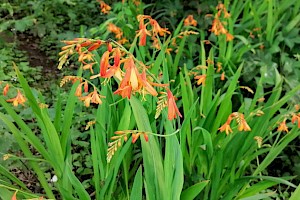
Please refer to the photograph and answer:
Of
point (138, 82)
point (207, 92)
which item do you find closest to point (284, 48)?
point (207, 92)

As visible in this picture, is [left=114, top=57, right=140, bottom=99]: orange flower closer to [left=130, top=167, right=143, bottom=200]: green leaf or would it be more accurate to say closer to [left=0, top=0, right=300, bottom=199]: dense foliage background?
[left=0, top=0, right=300, bottom=199]: dense foliage background

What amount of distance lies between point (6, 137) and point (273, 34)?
1.82 metres

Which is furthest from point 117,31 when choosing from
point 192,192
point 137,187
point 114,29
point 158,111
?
point 158,111

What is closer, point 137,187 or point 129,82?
point 129,82

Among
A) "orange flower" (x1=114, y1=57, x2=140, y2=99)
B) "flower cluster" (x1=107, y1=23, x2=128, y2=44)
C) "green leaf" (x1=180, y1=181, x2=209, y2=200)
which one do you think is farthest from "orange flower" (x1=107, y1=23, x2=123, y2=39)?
"orange flower" (x1=114, y1=57, x2=140, y2=99)

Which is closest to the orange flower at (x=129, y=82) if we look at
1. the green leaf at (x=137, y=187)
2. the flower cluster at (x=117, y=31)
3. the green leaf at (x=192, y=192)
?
the green leaf at (x=137, y=187)

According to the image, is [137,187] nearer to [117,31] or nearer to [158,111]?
[158,111]

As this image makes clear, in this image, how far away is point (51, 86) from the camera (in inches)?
117

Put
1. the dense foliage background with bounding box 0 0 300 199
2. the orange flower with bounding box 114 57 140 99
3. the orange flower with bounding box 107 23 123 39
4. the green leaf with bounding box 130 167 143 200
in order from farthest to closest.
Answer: the orange flower with bounding box 107 23 123 39 → the dense foliage background with bounding box 0 0 300 199 → the green leaf with bounding box 130 167 143 200 → the orange flower with bounding box 114 57 140 99

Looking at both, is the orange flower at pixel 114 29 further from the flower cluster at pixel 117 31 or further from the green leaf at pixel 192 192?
the green leaf at pixel 192 192

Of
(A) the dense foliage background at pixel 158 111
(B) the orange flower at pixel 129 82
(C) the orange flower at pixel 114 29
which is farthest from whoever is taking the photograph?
(C) the orange flower at pixel 114 29

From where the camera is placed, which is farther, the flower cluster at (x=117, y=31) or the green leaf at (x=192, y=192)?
the flower cluster at (x=117, y=31)

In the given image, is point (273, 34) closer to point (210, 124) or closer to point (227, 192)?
point (210, 124)

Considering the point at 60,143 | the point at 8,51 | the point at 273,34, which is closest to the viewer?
the point at 60,143
